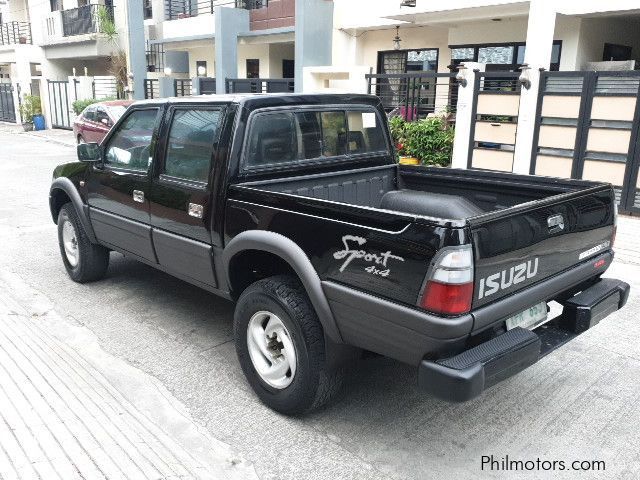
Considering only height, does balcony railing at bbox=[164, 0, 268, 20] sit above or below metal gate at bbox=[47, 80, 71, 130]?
above

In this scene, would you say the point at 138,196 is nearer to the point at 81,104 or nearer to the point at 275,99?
the point at 275,99

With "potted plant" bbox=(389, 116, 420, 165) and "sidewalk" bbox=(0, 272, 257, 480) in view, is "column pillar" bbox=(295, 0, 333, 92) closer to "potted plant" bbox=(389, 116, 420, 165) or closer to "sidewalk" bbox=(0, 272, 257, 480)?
"potted plant" bbox=(389, 116, 420, 165)

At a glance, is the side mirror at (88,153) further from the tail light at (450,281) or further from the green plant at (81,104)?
the green plant at (81,104)

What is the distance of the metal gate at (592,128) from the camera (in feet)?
27.5

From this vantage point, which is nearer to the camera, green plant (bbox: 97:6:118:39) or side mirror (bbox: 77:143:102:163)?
side mirror (bbox: 77:143:102:163)

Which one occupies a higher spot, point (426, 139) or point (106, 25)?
point (106, 25)

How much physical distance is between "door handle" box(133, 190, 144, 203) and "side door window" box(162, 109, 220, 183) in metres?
0.32

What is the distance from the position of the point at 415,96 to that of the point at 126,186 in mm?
8782

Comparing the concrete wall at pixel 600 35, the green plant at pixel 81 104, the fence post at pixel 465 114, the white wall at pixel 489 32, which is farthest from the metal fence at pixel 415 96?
the green plant at pixel 81 104

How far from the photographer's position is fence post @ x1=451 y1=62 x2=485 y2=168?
9992 millimetres

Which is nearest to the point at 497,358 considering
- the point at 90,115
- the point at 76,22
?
the point at 90,115

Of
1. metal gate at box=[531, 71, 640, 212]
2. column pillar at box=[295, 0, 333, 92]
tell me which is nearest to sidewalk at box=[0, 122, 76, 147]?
column pillar at box=[295, 0, 333, 92]

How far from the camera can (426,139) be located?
11383 millimetres

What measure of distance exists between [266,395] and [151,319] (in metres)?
1.78
